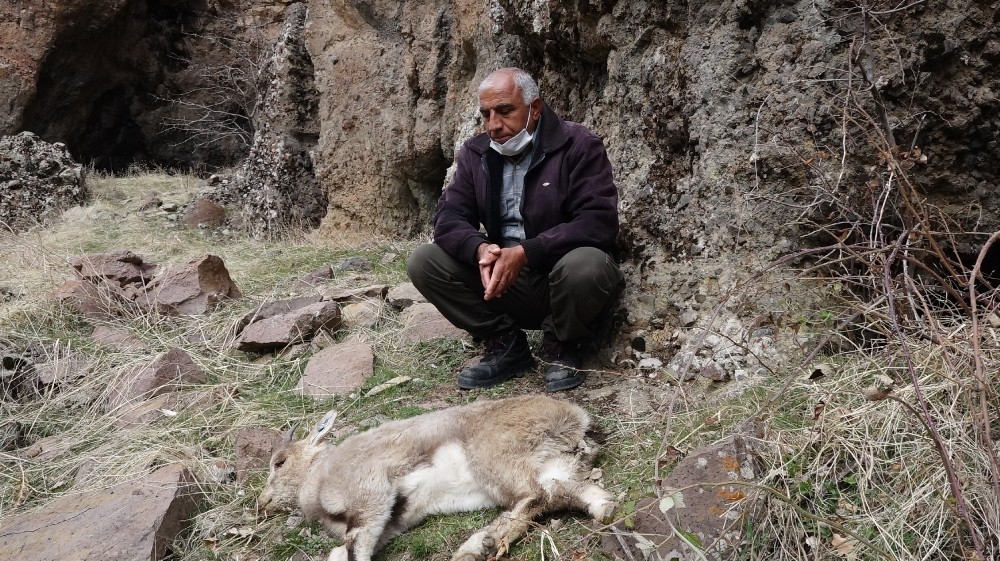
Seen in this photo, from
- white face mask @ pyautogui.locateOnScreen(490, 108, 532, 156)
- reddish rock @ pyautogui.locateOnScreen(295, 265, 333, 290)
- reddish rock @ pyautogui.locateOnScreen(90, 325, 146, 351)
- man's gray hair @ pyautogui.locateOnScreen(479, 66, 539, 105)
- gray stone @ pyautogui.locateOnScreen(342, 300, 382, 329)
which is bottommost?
reddish rock @ pyautogui.locateOnScreen(295, 265, 333, 290)

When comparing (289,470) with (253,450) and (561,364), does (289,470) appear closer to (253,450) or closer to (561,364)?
(253,450)

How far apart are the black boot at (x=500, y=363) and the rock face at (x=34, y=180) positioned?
8.41 m

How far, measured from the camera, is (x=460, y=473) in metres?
3.27

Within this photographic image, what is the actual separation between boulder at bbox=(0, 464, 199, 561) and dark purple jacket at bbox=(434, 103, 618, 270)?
187cm

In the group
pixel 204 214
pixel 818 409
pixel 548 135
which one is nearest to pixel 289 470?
pixel 548 135

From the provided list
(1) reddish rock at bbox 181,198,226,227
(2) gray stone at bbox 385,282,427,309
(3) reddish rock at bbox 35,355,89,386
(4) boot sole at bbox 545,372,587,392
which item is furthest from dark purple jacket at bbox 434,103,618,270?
(1) reddish rock at bbox 181,198,226,227

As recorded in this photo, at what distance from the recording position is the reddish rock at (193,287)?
6.34 m

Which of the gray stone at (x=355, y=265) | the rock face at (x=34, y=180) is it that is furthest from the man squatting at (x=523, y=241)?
the rock face at (x=34, y=180)

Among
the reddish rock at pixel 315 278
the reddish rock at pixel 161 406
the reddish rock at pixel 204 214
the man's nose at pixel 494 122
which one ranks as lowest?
the reddish rock at pixel 204 214

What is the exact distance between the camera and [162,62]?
1458 centimetres

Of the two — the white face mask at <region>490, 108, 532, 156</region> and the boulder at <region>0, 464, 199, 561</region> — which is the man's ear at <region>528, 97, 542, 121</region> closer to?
the white face mask at <region>490, 108, 532, 156</region>

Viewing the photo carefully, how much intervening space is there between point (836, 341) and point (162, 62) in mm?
14155

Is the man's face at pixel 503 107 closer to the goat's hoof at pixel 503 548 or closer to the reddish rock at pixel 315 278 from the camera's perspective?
the goat's hoof at pixel 503 548

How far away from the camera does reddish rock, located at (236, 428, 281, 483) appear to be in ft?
12.9
